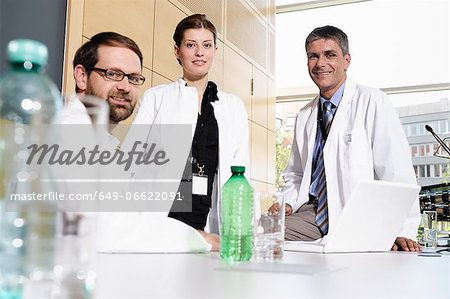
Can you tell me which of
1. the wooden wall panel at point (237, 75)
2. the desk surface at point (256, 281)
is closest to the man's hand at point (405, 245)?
the desk surface at point (256, 281)

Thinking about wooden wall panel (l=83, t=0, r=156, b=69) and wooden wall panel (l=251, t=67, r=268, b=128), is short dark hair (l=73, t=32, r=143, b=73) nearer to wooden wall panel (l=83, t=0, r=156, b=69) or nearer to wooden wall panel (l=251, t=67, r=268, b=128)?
wooden wall panel (l=83, t=0, r=156, b=69)

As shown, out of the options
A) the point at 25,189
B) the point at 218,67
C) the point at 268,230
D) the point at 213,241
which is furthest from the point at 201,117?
the point at 218,67

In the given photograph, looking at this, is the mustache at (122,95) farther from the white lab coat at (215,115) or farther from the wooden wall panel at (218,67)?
the wooden wall panel at (218,67)

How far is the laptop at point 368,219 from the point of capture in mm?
1573

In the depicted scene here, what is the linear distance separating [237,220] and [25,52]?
0.83 metres

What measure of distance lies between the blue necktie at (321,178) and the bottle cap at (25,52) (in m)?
2.02

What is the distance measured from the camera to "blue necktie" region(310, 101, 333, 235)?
7.64ft

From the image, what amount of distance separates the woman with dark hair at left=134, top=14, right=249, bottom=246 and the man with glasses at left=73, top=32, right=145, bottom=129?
0.34 ft

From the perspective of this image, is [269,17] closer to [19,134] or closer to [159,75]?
[159,75]

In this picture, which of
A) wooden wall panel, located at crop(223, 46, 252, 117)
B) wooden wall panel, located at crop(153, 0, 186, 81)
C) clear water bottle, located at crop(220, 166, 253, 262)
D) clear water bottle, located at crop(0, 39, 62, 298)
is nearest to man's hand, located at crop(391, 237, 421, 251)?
clear water bottle, located at crop(220, 166, 253, 262)

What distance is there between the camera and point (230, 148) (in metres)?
2.44

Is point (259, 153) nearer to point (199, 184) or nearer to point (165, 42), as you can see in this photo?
point (165, 42)

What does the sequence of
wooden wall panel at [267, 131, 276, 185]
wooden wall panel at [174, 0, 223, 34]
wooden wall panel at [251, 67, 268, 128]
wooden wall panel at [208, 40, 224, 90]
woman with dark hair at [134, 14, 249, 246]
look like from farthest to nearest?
wooden wall panel at [267, 131, 276, 185] → wooden wall panel at [251, 67, 268, 128] → wooden wall panel at [208, 40, 224, 90] → wooden wall panel at [174, 0, 223, 34] → woman with dark hair at [134, 14, 249, 246]

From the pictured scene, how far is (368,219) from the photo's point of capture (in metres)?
1.65
